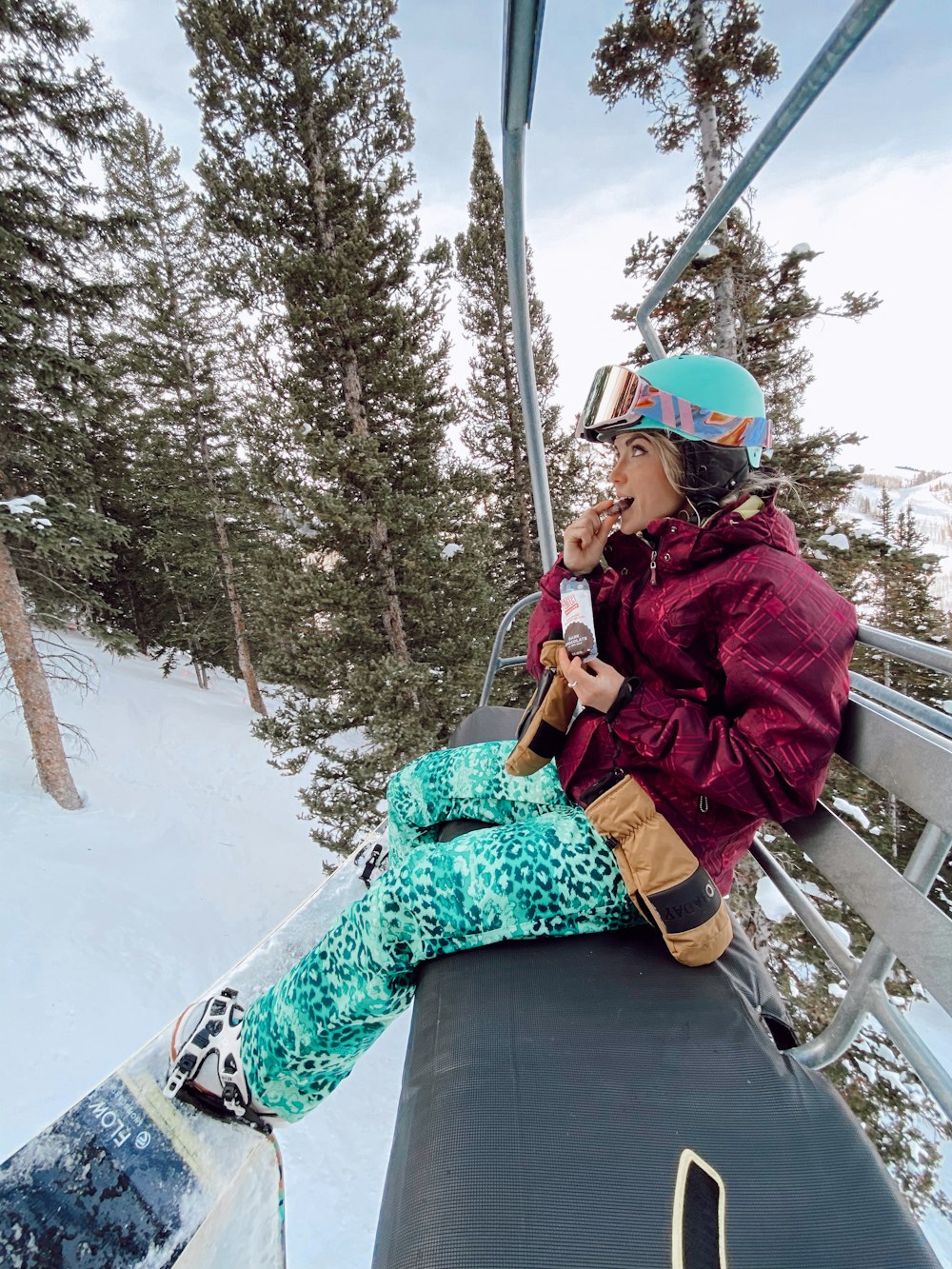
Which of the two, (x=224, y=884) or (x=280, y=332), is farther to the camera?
(x=224, y=884)

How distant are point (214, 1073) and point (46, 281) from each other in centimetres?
948

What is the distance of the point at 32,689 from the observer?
787 cm

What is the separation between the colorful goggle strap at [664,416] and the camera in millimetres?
1593

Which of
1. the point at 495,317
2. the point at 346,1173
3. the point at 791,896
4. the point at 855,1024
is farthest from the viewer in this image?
the point at 495,317

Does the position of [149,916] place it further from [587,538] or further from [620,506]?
[620,506]

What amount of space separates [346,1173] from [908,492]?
42.5 feet

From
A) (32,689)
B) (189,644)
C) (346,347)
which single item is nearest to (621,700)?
(346,347)

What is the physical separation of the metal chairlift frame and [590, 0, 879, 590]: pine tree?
Result: 4.17m

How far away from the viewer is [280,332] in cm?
709

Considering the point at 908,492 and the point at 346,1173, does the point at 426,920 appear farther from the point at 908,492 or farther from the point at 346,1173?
the point at 908,492

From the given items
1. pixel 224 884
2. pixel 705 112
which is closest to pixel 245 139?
pixel 705 112

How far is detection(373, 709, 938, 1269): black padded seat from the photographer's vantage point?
808 millimetres

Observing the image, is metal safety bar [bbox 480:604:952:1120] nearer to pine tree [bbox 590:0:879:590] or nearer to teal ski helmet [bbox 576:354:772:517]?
teal ski helmet [bbox 576:354:772:517]

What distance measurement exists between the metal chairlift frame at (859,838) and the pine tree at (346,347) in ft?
19.3
